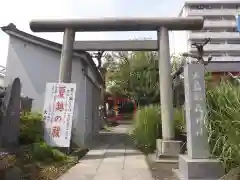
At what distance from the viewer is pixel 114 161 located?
9.95 meters

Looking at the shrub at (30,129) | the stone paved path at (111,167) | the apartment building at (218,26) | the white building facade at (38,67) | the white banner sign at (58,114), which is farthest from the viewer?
the apartment building at (218,26)

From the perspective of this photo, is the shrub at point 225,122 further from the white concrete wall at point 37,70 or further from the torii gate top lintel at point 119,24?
the white concrete wall at point 37,70

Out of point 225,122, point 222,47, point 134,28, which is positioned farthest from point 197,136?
point 222,47

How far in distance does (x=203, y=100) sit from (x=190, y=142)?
0.97 m

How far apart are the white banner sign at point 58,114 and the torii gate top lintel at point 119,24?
2108 millimetres

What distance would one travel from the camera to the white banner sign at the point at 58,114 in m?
10.1

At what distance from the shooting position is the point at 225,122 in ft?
20.1

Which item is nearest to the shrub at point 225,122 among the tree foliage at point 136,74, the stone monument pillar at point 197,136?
the stone monument pillar at point 197,136

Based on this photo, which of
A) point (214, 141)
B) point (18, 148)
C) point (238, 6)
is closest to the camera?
point (214, 141)

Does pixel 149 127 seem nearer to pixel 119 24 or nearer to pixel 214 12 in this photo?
pixel 119 24

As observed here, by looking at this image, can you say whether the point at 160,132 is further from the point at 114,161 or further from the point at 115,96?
the point at 115,96

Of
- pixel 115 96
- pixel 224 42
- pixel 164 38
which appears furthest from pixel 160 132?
pixel 224 42

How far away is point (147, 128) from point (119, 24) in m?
3.84

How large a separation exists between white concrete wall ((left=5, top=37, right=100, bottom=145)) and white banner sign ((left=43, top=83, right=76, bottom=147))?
10.3 ft
